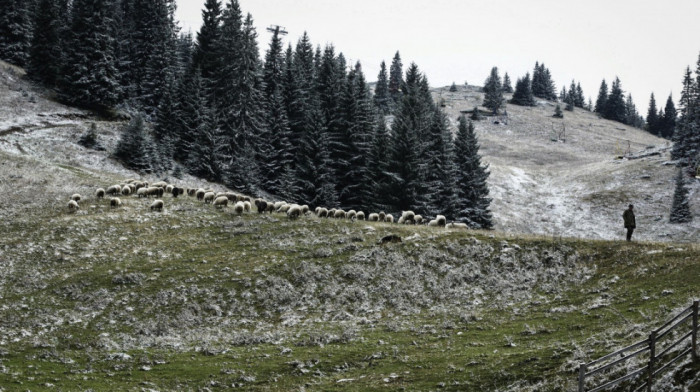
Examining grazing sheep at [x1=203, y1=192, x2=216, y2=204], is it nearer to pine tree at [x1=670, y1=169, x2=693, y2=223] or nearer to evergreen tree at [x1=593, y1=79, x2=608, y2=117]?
pine tree at [x1=670, y1=169, x2=693, y2=223]

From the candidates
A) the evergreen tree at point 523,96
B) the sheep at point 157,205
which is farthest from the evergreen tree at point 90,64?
the evergreen tree at point 523,96

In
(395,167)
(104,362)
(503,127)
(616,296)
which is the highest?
(503,127)

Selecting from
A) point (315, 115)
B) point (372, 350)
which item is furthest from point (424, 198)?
point (372, 350)

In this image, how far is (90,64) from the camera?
221 feet

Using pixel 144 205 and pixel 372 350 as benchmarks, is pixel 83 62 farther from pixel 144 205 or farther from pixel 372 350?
pixel 372 350

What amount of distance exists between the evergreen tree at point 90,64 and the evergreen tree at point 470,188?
48.1m

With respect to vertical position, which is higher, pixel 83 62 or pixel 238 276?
pixel 83 62

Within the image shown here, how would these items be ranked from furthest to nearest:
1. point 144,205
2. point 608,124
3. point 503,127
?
1. point 608,124
2. point 503,127
3. point 144,205

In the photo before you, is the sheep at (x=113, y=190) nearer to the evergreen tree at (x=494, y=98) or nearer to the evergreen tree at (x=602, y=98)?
the evergreen tree at (x=494, y=98)

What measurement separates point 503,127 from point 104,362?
146 m

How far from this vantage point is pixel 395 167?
2105 inches

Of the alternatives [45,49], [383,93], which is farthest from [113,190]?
[383,93]

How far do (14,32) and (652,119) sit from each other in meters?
174

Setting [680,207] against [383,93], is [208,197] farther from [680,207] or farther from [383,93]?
[383,93]
